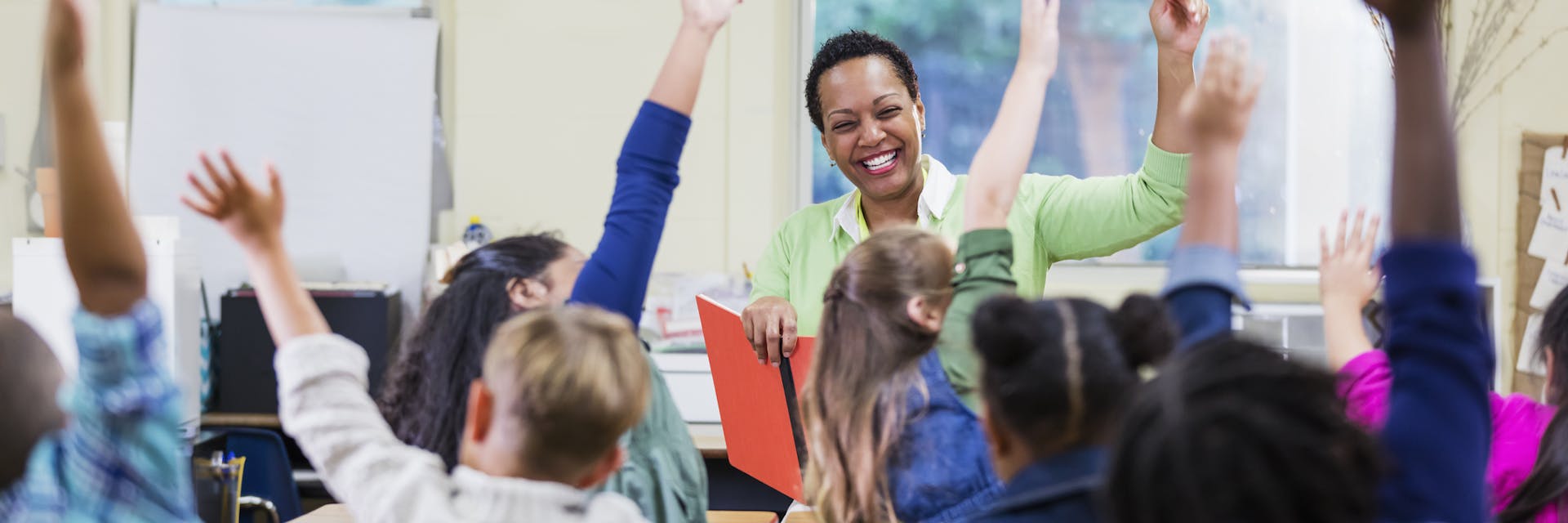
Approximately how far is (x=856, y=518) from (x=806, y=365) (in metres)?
0.49

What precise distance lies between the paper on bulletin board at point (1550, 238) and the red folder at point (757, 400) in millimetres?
3092

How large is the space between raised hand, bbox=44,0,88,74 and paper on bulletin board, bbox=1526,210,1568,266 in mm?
4109

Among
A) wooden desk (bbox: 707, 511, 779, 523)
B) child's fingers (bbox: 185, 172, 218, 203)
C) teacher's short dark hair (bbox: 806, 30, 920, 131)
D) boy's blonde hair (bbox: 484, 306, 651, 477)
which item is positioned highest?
teacher's short dark hair (bbox: 806, 30, 920, 131)

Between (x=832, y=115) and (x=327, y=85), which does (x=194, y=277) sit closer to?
(x=327, y=85)

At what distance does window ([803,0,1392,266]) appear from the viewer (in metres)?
4.08

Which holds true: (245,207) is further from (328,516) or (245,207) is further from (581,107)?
(581,107)

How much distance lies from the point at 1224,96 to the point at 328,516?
180 centimetres

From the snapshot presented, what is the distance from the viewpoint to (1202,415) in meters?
0.68

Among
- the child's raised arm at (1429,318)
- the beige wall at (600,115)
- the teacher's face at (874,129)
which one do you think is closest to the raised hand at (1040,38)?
the child's raised arm at (1429,318)

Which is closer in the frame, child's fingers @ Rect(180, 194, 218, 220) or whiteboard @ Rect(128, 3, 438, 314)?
child's fingers @ Rect(180, 194, 218, 220)

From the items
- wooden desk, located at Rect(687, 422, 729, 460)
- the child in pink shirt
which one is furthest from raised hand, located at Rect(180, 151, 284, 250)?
wooden desk, located at Rect(687, 422, 729, 460)

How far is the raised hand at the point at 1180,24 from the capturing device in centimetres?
131

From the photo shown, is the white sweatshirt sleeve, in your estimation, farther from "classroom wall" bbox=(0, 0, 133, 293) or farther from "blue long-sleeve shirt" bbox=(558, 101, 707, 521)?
"classroom wall" bbox=(0, 0, 133, 293)

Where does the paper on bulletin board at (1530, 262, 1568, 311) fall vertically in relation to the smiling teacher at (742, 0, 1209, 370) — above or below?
below
